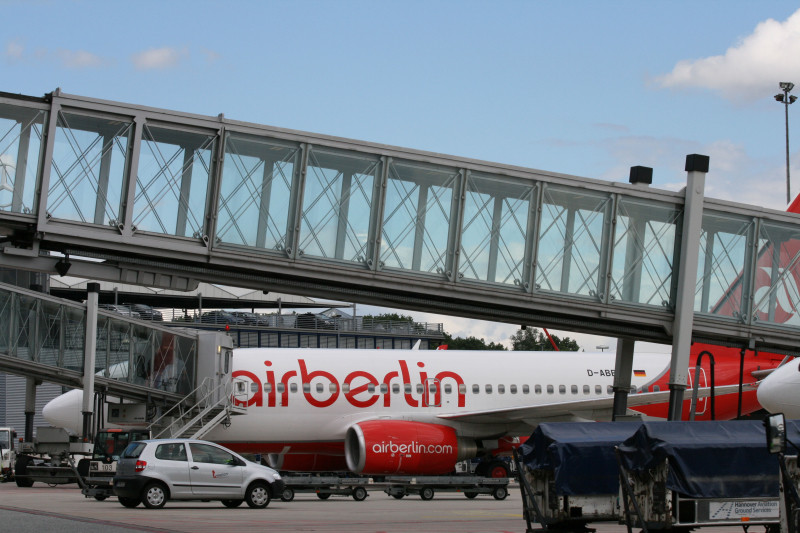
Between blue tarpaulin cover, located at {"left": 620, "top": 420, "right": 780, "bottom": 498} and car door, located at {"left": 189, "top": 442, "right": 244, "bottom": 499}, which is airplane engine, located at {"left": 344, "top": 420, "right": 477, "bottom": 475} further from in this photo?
blue tarpaulin cover, located at {"left": 620, "top": 420, "right": 780, "bottom": 498}

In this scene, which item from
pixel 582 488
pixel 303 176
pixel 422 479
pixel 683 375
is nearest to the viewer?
pixel 582 488

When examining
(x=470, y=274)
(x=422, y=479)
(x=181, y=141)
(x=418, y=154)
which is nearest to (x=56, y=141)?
(x=181, y=141)

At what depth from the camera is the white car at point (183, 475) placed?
2305 cm

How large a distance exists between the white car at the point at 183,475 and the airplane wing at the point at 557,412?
10.7 metres

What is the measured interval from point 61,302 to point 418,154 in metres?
16.2

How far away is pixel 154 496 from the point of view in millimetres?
23125

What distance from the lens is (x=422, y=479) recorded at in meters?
31.3

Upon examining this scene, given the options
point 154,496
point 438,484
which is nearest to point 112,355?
point 154,496

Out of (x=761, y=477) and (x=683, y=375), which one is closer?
(x=761, y=477)

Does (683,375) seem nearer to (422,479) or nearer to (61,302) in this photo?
(422,479)

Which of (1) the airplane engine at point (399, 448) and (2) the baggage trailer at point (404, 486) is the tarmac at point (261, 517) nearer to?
(2) the baggage trailer at point (404, 486)

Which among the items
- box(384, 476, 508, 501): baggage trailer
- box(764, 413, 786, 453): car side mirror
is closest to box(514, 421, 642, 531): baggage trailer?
box(764, 413, 786, 453): car side mirror

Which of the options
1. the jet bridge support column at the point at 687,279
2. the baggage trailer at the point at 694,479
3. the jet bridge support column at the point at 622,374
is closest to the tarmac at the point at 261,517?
the jet bridge support column at the point at 687,279

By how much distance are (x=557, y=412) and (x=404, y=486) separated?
546 centimetres
